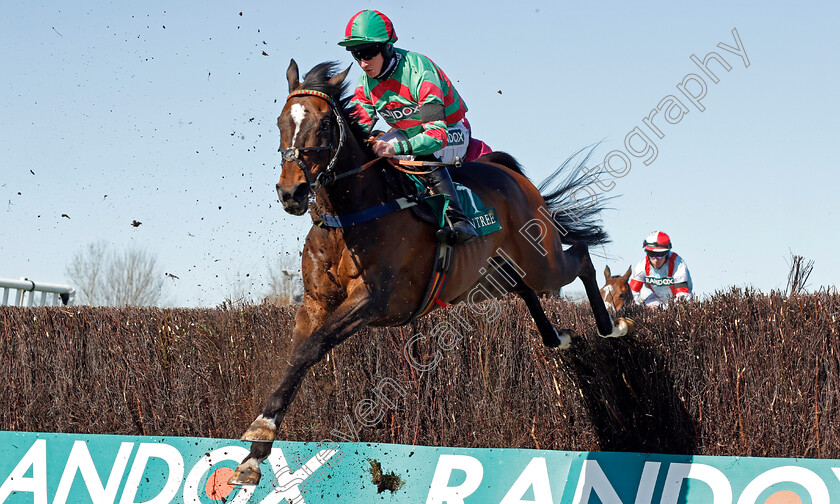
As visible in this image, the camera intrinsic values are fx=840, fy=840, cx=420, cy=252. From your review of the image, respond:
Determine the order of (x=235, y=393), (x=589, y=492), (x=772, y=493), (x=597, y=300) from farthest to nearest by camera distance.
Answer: (x=235, y=393)
(x=597, y=300)
(x=589, y=492)
(x=772, y=493)

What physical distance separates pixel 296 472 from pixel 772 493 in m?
3.32

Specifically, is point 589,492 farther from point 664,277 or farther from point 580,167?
point 664,277

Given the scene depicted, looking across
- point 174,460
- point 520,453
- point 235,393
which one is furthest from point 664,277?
point 174,460

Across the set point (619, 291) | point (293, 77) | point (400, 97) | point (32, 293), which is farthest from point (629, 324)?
point (32, 293)

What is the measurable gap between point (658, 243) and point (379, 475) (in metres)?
4.98

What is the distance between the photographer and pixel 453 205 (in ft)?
16.3

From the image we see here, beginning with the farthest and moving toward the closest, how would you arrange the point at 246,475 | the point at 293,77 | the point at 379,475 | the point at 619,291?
the point at 619,291, the point at 379,475, the point at 293,77, the point at 246,475

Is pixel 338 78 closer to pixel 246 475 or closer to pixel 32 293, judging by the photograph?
pixel 246 475

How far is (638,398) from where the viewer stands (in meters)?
6.27

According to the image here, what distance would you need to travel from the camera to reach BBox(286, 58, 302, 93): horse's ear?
4.38m

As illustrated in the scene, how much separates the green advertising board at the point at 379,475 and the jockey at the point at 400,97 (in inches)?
74.2

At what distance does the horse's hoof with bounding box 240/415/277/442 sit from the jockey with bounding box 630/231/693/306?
6.56 m

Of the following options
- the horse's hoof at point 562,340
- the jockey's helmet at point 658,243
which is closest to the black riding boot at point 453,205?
the horse's hoof at point 562,340

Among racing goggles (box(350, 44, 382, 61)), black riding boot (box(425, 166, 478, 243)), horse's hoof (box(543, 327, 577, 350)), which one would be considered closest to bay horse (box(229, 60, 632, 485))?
black riding boot (box(425, 166, 478, 243))
